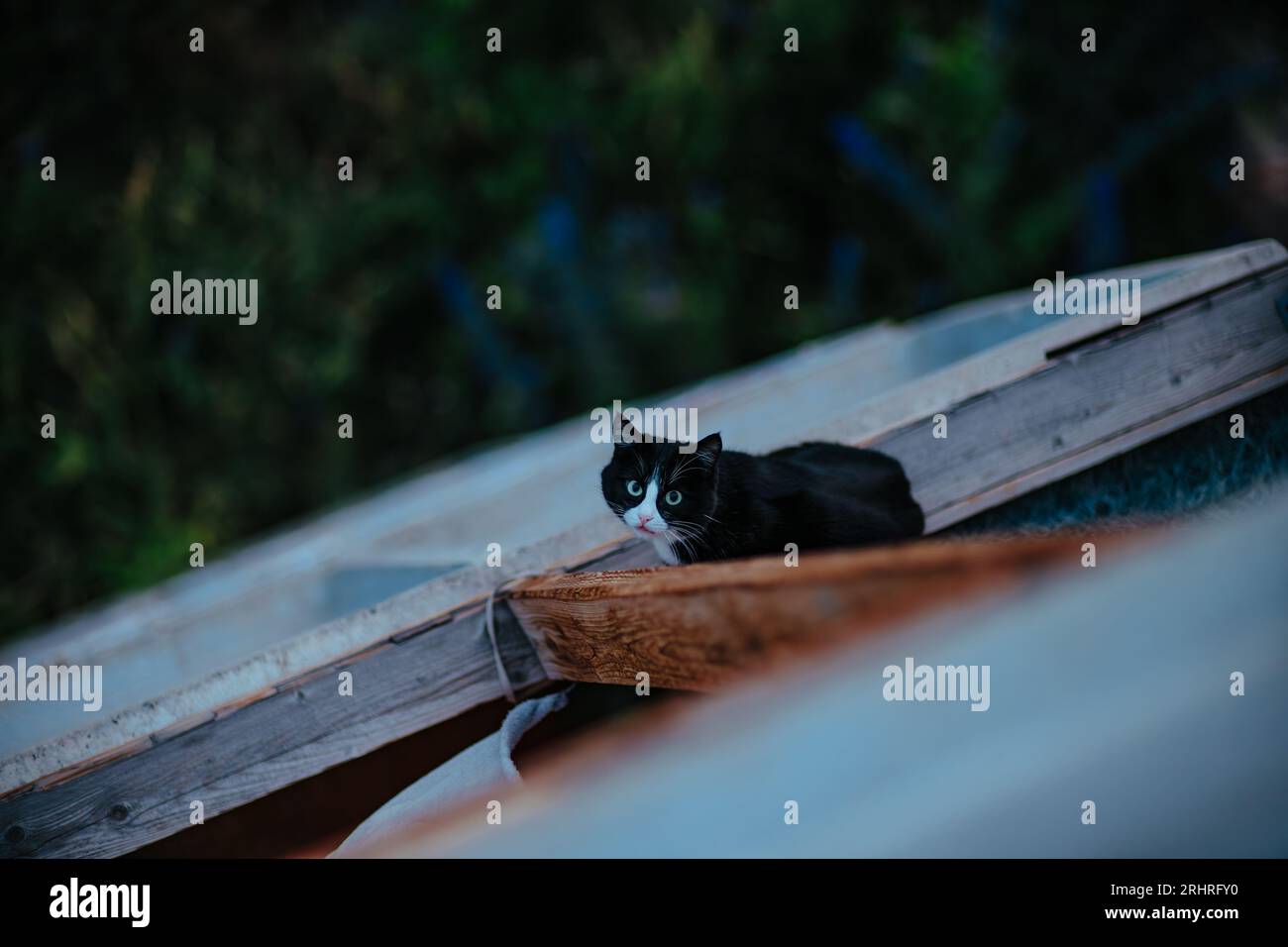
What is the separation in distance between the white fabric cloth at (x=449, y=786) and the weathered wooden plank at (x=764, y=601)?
19cm

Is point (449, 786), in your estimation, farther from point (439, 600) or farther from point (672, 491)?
point (672, 491)

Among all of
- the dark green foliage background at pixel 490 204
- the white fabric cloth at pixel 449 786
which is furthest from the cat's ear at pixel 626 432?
the dark green foliage background at pixel 490 204

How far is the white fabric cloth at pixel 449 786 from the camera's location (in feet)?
5.71

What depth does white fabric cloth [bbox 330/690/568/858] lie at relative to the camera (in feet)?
5.71

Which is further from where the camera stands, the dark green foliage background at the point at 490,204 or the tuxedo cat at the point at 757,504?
the dark green foliage background at the point at 490,204

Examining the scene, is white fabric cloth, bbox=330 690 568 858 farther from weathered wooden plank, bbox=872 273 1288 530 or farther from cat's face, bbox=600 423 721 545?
weathered wooden plank, bbox=872 273 1288 530

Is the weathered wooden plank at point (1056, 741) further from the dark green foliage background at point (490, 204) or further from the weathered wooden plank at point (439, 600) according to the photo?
the dark green foliage background at point (490, 204)

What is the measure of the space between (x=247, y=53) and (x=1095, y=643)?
10627 mm

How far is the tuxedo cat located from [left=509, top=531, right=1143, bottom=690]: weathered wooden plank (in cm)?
34

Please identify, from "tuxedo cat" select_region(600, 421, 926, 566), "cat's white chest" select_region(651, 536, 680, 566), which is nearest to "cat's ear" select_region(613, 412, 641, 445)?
"tuxedo cat" select_region(600, 421, 926, 566)

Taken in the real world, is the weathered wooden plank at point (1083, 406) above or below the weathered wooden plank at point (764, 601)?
above

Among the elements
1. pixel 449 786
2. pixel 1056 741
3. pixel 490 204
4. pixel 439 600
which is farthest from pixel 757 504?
pixel 490 204

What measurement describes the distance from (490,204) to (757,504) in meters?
7.75

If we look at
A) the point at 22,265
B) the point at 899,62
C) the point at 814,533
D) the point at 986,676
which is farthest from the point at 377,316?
the point at 986,676
